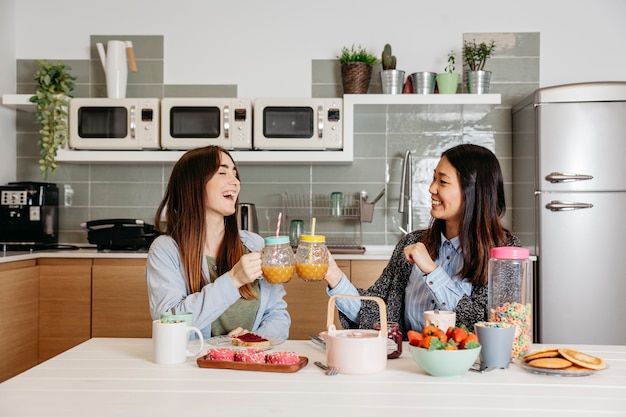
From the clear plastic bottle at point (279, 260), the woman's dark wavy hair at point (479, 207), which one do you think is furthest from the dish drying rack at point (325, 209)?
the clear plastic bottle at point (279, 260)

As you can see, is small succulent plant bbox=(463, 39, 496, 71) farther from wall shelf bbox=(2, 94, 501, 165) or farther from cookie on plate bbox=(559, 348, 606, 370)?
cookie on plate bbox=(559, 348, 606, 370)

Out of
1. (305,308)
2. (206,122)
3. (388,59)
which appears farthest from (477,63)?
(305,308)

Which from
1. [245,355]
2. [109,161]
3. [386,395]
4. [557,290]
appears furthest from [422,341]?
[109,161]

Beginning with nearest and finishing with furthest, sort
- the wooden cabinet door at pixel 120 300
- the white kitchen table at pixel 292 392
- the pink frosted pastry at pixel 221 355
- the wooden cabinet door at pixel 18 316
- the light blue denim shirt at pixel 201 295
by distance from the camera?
1. the white kitchen table at pixel 292 392
2. the pink frosted pastry at pixel 221 355
3. the light blue denim shirt at pixel 201 295
4. the wooden cabinet door at pixel 18 316
5. the wooden cabinet door at pixel 120 300

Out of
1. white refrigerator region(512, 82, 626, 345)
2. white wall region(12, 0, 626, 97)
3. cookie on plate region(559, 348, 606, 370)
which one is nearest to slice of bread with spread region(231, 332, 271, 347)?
cookie on plate region(559, 348, 606, 370)

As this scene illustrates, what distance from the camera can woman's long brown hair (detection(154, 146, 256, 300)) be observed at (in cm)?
213

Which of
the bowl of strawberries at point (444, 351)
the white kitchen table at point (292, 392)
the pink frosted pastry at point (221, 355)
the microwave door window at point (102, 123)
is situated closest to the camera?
the white kitchen table at point (292, 392)

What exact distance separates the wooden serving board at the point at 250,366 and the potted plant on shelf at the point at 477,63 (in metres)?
2.78

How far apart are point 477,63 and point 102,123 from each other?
2195 millimetres

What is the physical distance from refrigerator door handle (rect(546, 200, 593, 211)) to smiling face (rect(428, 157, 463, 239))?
161 cm

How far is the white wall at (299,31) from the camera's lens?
4172mm

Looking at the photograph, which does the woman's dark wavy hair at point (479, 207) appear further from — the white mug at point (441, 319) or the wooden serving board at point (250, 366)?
the wooden serving board at point (250, 366)

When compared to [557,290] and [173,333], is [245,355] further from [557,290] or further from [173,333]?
[557,290]

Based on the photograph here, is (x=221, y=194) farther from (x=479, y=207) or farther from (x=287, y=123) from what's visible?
(x=287, y=123)
